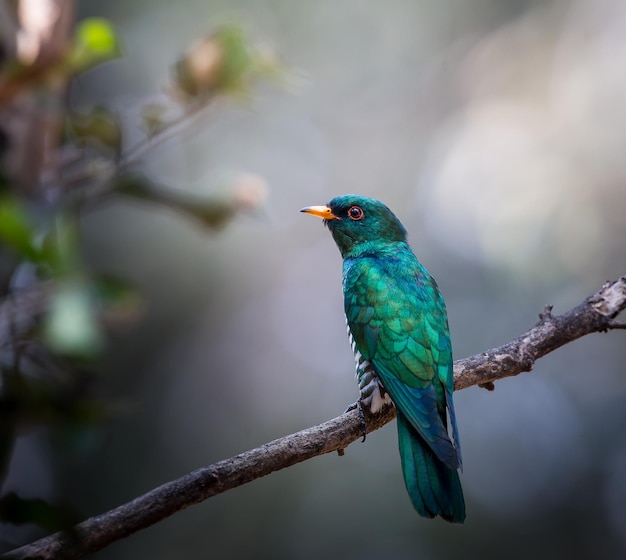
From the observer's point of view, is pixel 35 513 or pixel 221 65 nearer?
pixel 35 513

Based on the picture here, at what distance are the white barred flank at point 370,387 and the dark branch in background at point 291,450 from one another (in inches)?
2.2

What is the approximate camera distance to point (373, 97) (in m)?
9.56

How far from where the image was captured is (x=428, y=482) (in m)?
3.29

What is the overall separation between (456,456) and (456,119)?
630 centimetres

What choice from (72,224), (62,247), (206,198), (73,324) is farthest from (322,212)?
(73,324)

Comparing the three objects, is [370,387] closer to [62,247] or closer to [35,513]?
[62,247]

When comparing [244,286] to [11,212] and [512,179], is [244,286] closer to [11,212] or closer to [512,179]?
[512,179]

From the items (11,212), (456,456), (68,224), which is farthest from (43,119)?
(456,456)

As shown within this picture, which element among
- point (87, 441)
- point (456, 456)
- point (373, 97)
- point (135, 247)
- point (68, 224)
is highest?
point (373, 97)

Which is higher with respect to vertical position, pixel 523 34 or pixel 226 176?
pixel 523 34

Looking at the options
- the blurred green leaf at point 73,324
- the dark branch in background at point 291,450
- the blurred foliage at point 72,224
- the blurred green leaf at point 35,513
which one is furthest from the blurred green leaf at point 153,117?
the blurred green leaf at point 35,513

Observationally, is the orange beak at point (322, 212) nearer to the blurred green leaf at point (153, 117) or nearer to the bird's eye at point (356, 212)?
the bird's eye at point (356, 212)

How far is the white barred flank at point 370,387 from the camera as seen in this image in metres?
3.74

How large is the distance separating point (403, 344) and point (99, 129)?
6.53 feet
